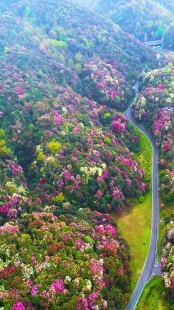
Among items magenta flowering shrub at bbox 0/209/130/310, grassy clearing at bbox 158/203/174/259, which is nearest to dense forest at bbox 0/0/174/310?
magenta flowering shrub at bbox 0/209/130/310

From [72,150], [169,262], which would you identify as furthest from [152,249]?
[72,150]

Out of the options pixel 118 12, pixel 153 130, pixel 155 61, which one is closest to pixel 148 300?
pixel 153 130

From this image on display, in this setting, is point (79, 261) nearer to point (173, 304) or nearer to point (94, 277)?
point (94, 277)

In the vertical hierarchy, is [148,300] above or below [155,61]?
below

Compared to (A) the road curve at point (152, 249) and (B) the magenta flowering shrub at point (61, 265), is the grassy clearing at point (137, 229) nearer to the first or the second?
(A) the road curve at point (152, 249)

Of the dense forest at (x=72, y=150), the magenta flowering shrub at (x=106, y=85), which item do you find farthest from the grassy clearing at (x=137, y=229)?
the magenta flowering shrub at (x=106, y=85)

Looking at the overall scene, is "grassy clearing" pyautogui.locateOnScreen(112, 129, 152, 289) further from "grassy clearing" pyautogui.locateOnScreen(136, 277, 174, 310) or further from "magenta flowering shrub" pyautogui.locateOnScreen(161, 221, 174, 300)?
"magenta flowering shrub" pyautogui.locateOnScreen(161, 221, 174, 300)

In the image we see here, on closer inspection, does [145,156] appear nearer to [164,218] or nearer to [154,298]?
[164,218]

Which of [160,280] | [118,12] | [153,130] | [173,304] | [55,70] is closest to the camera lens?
[173,304]
